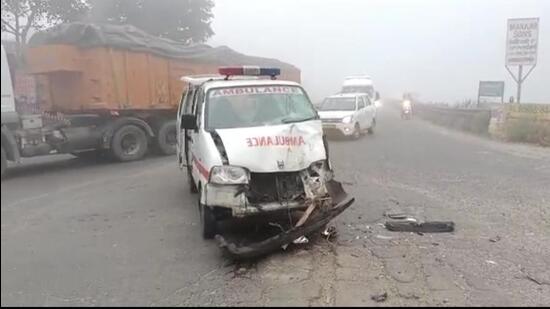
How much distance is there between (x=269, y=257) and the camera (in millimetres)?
4770

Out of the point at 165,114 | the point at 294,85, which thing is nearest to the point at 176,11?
the point at 165,114

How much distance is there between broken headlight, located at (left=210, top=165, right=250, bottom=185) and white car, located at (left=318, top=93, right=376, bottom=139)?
1083cm

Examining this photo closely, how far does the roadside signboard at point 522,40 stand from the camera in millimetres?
19703

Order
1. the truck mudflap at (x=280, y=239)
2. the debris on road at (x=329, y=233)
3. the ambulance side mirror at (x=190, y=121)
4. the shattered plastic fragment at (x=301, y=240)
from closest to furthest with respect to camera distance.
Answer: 1. the truck mudflap at (x=280, y=239)
2. the shattered plastic fragment at (x=301, y=240)
3. the debris on road at (x=329, y=233)
4. the ambulance side mirror at (x=190, y=121)

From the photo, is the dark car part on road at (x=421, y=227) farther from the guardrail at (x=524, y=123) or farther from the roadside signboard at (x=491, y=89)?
the roadside signboard at (x=491, y=89)

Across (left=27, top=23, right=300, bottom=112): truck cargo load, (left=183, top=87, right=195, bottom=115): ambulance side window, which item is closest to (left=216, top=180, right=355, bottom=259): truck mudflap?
(left=183, top=87, right=195, bottom=115): ambulance side window

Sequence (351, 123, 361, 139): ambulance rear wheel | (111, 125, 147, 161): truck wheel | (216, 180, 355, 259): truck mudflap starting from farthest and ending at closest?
(351, 123, 361, 139): ambulance rear wheel < (111, 125, 147, 161): truck wheel < (216, 180, 355, 259): truck mudflap

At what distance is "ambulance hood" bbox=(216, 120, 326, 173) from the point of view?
195 inches

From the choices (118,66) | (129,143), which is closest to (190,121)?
(118,66)

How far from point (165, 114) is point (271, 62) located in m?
5.20

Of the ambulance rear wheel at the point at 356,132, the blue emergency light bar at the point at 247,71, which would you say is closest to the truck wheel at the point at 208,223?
the blue emergency light bar at the point at 247,71

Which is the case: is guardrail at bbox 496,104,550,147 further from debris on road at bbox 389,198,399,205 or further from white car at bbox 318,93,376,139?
debris on road at bbox 389,198,399,205

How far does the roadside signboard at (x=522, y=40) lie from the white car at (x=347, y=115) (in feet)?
20.8

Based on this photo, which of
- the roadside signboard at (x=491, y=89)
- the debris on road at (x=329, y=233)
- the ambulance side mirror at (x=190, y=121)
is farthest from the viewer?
the roadside signboard at (x=491, y=89)
